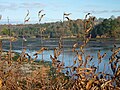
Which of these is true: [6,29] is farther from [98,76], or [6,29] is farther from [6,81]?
[98,76]

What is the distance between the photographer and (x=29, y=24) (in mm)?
3391

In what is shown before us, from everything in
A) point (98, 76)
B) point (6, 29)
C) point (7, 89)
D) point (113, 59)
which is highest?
point (6, 29)

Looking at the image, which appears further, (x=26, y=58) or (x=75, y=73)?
(x=26, y=58)

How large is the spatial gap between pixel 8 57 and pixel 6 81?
39 cm

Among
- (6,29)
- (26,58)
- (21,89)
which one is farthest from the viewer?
(6,29)

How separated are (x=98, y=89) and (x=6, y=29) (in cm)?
184

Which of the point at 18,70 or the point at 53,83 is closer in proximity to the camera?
the point at 53,83

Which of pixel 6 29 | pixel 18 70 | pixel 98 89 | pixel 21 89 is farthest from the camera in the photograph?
pixel 6 29

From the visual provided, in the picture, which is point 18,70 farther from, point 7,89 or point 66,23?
point 66,23

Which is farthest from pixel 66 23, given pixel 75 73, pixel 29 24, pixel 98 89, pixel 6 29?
pixel 6 29

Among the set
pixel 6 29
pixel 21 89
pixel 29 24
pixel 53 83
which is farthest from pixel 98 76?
pixel 6 29

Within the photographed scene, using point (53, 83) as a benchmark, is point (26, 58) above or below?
above

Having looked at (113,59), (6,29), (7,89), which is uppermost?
(6,29)

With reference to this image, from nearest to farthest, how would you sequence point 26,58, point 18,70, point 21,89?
1. point 21,89
2. point 26,58
3. point 18,70
